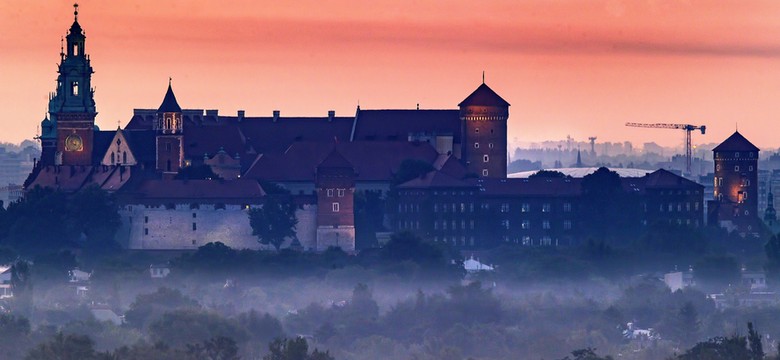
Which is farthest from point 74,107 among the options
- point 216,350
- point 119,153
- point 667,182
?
point 216,350

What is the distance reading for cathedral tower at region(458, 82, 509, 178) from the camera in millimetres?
136375

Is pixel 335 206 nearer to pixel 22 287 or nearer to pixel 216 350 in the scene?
pixel 22 287

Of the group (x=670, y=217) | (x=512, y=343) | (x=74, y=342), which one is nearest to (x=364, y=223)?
(x=670, y=217)

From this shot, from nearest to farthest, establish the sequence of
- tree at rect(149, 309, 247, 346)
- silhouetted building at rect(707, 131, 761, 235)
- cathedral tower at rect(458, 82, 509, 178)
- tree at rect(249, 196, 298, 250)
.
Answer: tree at rect(149, 309, 247, 346) → tree at rect(249, 196, 298, 250) → cathedral tower at rect(458, 82, 509, 178) → silhouetted building at rect(707, 131, 761, 235)

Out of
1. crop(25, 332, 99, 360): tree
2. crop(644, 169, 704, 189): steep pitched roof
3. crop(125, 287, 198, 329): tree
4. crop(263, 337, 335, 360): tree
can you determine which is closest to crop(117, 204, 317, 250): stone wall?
crop(125, 287, 198, 329): tree

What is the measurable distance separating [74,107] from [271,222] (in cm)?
971

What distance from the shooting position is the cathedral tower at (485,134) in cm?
13638

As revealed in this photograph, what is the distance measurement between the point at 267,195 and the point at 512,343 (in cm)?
2588

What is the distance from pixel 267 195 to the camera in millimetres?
126375

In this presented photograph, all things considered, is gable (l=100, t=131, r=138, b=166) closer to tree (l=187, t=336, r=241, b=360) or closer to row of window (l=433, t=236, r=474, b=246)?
row of window (l=433, t=236, r=474, b=246)

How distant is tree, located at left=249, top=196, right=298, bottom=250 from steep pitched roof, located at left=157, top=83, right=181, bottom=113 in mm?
5534

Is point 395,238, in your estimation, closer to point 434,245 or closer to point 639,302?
point 434,245

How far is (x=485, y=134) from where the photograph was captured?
136750 millimetres

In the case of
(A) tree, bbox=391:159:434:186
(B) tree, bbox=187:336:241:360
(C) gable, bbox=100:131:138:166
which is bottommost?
(B) tree, bbox=187:336:241:360
